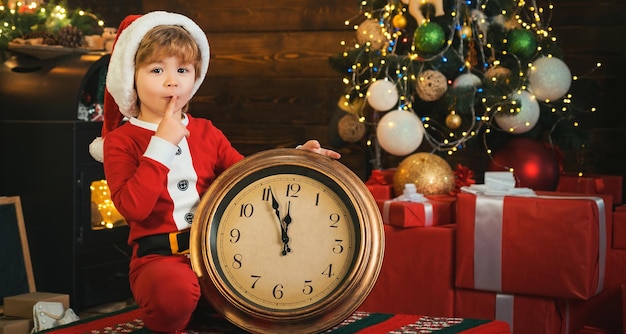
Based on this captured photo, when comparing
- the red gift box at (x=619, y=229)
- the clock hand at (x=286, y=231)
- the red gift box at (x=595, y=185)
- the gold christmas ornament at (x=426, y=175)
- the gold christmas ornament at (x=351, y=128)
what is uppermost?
the gold christmas ornament at (x=351, y=128)

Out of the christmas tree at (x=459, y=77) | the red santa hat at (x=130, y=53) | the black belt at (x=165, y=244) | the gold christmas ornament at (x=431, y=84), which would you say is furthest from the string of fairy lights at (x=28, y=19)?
the black belt at (x=165, y=244)

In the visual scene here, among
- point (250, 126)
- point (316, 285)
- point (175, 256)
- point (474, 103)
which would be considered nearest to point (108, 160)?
point (175, 256)

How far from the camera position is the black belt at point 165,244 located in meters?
1.73

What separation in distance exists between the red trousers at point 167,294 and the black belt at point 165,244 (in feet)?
0.17

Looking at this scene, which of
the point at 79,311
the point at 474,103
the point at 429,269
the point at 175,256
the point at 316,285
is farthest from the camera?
the point at 79,311

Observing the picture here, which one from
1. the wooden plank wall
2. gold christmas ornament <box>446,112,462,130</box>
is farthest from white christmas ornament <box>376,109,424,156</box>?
the wooden plank wall

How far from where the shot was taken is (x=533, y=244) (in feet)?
9.03

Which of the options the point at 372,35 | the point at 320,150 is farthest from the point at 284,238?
the point at 372,35

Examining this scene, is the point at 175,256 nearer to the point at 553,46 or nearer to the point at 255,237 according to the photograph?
the point at 255,237

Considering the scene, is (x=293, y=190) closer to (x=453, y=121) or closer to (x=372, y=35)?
(x=453, y=121)

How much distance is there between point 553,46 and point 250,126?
1842 mm

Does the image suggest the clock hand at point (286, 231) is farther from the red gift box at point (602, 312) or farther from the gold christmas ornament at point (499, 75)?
the gold christmas ornament at point (499, 75)

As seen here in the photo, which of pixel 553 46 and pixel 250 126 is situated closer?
pixel 553 46

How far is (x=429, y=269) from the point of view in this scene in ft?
9.62
